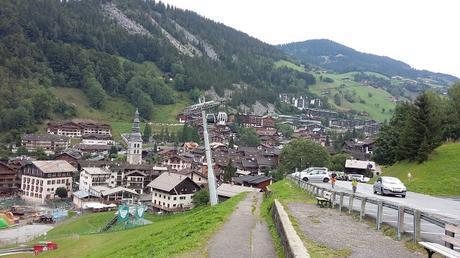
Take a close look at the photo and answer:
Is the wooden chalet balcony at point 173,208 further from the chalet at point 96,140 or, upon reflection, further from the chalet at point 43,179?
the chalet at point 96,140

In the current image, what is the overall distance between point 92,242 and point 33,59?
447 feet

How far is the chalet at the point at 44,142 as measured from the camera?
4218 inches

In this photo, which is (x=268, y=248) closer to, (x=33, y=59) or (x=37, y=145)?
(x=37, y=145)

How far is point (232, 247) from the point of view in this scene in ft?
40.1

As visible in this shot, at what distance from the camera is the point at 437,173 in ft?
121

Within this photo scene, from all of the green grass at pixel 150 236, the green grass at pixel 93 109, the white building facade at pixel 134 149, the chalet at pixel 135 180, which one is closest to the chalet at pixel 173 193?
the green grass at pixel 150 236

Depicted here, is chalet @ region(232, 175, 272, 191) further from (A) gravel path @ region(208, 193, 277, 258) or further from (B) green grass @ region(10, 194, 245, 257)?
(A) gravel path @ region(208, 193, 277, 258)

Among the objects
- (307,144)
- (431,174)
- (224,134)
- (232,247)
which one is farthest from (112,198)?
(224,134)

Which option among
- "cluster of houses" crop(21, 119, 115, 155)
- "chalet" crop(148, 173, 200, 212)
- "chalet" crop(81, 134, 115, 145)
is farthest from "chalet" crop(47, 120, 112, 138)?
"chalet" crop(148, 173, 200, 212)

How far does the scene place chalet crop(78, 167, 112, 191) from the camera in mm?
79125

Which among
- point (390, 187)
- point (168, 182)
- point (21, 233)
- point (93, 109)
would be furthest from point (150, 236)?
point (93, 109)

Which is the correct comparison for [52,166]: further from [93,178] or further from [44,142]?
[44,142]

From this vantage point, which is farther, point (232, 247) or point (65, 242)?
point (65, 242)

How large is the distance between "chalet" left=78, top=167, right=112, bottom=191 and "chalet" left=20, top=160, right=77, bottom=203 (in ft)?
7.94
